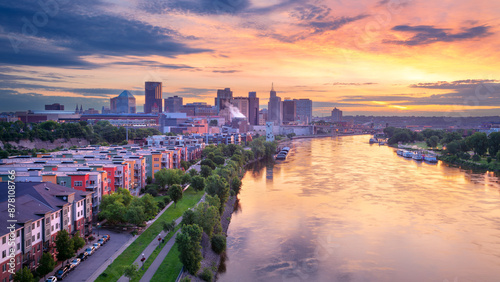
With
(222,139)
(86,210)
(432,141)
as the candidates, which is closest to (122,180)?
(86,210)

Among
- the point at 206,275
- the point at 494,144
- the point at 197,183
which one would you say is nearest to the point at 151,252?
the point at 206,275

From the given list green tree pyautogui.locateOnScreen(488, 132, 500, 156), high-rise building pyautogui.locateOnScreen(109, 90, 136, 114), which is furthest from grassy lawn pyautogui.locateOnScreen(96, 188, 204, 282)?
high-rise building pyautogui.locateOnScreen(109, 90, 136, 114)

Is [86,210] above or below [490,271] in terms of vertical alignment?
above

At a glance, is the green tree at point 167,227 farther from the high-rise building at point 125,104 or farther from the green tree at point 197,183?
the high-rise building at point 125,104

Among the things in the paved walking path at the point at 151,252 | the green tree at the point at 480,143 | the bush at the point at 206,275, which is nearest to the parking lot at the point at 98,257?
the paved walking path at the point at 151,252

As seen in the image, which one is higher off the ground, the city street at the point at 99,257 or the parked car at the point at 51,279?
the parked car at the point at 51,279

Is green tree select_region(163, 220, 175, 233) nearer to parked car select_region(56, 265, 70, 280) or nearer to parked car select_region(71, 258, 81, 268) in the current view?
parked car select_region(71, 258, 81, 268)

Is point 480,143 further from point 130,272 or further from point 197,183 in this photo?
point 130,272

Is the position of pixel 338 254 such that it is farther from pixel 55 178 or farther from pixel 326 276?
pixel 55 178
